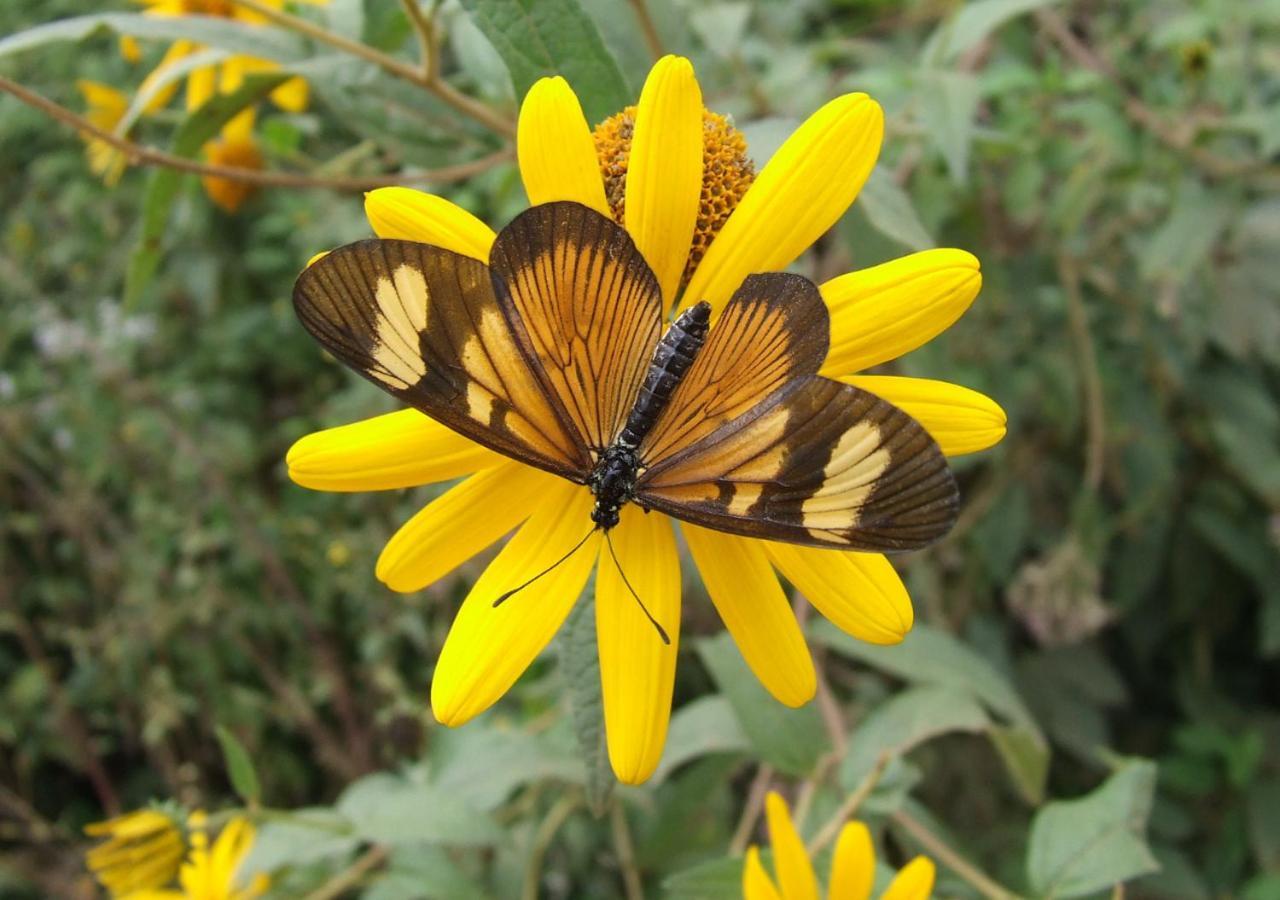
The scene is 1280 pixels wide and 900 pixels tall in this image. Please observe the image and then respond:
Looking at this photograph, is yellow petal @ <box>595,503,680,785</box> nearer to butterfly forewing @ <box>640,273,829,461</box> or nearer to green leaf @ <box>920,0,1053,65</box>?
butterfly forewing @ <box>640,273,829,461</box>

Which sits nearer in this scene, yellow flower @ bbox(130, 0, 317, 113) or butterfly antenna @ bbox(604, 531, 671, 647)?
butterfly antenna @ bbox(604, 531, 671, 647)

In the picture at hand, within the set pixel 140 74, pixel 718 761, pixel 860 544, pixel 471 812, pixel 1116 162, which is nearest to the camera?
pixel 860 544

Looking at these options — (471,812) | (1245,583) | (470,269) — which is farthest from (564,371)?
(1245,583)

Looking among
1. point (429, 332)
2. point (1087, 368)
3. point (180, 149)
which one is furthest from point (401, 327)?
point (1087, 368)

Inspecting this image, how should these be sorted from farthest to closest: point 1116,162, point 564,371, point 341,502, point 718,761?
point 341,502 < point 1116,162 < point 718,761 < point 564,371

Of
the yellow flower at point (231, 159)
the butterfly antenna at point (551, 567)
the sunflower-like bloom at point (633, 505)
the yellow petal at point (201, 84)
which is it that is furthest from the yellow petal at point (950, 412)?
the yellow flower at point (231, 159)

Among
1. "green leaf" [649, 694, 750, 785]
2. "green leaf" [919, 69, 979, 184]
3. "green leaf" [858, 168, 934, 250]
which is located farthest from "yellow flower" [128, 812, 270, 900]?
"green leaf" [919, 69, 979, 184]

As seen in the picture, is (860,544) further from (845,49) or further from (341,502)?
(341,502)
